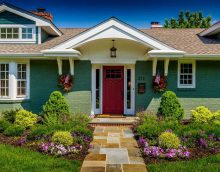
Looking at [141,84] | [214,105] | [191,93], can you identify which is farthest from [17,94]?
[214,105]

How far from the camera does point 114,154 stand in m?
7.56

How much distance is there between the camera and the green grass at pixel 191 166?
6.33m

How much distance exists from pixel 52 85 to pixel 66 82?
3.02 feet

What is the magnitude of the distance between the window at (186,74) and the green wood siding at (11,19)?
752 centimetres

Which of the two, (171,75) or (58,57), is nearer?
(58,57)

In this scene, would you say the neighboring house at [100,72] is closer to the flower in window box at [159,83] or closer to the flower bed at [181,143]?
the flower in window box at [159,83]

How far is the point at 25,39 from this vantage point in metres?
13.8

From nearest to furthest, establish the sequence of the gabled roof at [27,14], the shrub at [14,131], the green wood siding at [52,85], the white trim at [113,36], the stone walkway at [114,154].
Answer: the stone walkway at [114,154] < the shrub at [14,131] < the white trim at [113,36] < the green wood siding at [52,85] < the gabled roof at [27,14]

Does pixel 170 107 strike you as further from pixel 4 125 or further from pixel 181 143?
pixel 4 125

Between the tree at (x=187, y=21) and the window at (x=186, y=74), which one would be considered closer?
the window at (x=186, y=74)

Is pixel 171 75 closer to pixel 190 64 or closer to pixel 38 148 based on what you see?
pixel 190 64

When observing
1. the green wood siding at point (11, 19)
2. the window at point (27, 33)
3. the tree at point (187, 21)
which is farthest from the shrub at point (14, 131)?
the tree at point (187, 21)

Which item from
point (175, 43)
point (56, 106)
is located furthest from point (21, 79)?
point (175, 43)

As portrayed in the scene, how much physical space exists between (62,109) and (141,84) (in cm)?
386
